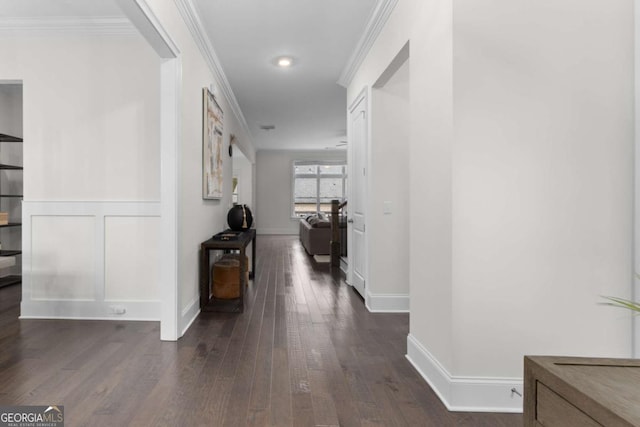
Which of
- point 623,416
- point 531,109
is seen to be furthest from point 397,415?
point 531,109

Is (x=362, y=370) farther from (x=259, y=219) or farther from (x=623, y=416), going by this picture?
(x=259, y=219)

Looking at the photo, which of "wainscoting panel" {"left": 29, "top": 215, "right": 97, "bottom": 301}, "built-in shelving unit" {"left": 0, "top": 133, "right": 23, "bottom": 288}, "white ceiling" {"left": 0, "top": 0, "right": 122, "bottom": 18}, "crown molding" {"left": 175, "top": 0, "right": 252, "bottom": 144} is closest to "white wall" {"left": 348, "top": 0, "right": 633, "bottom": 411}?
"crown molding" {"left": 175, "top": 0, "right": 252, "bottom": 144}

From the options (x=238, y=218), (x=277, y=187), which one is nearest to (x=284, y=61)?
(x=238, y=218)

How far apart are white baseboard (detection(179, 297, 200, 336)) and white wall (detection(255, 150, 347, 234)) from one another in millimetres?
7875

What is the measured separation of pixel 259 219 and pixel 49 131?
319 inches

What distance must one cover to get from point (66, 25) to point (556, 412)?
159 inches

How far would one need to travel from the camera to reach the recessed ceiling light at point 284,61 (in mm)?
3877

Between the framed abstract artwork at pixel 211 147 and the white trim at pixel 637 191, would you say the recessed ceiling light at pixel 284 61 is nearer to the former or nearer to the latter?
the framed abstract artwork at pixel 211 147

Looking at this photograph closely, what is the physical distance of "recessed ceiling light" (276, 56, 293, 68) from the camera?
3877 mm

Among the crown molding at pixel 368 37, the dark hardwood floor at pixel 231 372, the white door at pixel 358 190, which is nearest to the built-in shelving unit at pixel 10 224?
the dark hardwood floor at pixel 231 372

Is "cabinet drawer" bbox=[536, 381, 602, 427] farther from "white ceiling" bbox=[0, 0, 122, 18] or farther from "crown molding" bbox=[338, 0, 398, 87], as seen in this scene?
"white ceiling" bbox=[0, 0, 122, 18]

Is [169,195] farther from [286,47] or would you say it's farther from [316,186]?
[316,186]

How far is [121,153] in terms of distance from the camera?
3.08 meters

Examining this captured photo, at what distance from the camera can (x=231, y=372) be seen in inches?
82.0
